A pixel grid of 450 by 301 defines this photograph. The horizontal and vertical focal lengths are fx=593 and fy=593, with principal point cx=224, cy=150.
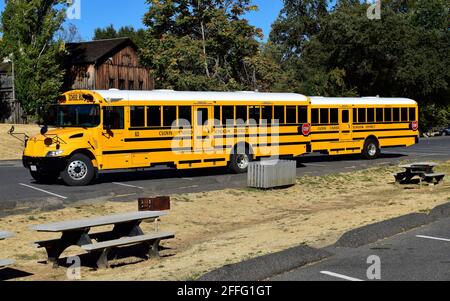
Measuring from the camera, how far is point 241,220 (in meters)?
14.0

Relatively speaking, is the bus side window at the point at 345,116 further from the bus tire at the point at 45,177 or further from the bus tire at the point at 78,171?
the bus tire at the point at 45,177

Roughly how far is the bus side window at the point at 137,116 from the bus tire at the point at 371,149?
12.2 meters

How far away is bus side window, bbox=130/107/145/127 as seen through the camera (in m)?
18.8

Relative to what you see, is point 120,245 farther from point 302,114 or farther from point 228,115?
point 302,114

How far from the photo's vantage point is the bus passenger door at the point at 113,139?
1820 cm

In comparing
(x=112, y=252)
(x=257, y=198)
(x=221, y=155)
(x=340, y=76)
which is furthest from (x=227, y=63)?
(x=112, y=252)

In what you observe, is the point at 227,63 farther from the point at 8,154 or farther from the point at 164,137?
the point at 164,137

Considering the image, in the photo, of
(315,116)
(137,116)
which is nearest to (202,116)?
(137,116)

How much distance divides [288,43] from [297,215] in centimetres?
6396

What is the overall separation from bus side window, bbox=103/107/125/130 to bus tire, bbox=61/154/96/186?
1.22 metres

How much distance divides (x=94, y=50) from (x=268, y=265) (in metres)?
46.4

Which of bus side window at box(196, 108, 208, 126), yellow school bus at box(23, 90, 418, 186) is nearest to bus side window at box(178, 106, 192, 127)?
yellow school bus at box(23, 90, 418, 186)

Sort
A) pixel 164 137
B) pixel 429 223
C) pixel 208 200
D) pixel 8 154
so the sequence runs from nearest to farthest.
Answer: pixel 429 223, pixel 208 200, pixel 164 137, pixel 8 154
